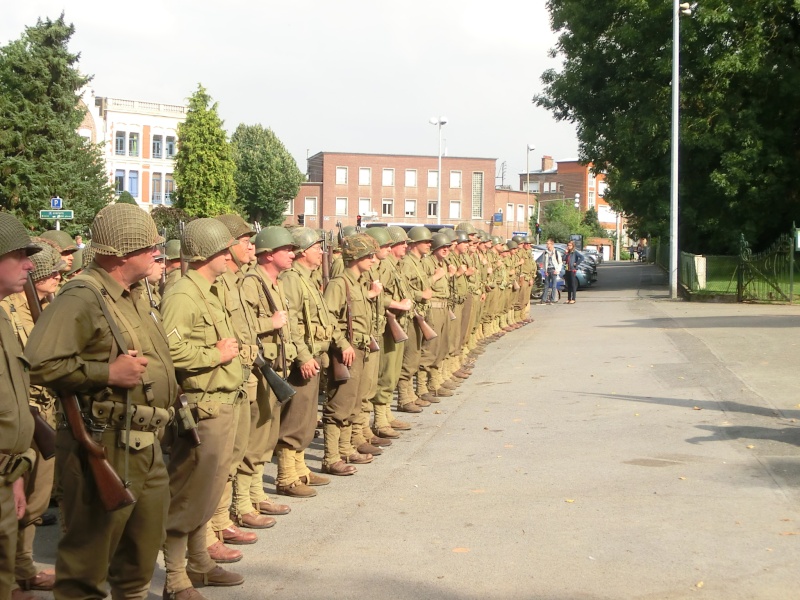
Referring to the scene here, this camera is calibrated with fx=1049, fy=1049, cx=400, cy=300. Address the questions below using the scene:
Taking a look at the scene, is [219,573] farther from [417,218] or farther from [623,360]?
[417,218]

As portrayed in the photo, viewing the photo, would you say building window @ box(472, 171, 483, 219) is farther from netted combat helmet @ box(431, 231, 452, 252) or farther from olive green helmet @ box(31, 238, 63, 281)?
olive green helmet @ box(31, 238, 63, 281)

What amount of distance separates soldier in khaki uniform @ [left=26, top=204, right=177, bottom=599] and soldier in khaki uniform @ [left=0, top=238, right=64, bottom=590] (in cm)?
44

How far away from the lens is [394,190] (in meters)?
93.9

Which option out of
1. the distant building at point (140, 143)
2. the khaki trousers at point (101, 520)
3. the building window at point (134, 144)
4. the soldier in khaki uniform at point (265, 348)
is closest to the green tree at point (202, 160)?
the distant building at point (140, 143)

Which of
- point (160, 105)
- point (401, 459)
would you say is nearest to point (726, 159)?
point (401, 459)

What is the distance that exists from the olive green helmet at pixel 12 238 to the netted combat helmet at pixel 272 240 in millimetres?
3577

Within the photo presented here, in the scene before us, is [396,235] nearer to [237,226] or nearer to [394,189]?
[237,226]

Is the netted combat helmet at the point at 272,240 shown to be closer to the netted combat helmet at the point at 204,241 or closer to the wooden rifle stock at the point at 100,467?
the netted combat helmet at the point at 204,241

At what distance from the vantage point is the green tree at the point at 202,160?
6356cm

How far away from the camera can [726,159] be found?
35594 mm

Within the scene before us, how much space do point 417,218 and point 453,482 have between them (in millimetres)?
86060

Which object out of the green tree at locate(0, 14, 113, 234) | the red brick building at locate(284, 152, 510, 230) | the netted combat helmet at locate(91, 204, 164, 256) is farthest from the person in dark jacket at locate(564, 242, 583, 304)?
the red brick building at locate(284, 152, 510, 230)

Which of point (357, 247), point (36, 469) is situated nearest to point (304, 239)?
point (357, 247)

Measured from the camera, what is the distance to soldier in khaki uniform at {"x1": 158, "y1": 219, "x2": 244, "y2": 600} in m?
5.98
